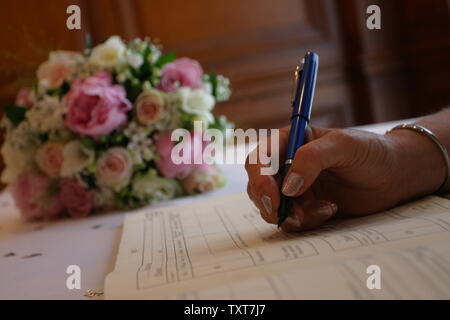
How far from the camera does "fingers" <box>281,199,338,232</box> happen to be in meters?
0.49

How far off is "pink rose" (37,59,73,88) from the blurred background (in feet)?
3.35

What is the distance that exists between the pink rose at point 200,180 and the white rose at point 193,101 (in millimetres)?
112

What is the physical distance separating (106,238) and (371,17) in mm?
1764

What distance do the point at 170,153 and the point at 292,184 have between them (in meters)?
0.48

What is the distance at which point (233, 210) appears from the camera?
26.8 inches

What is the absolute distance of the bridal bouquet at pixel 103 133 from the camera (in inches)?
35.3

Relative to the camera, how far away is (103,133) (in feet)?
2.93

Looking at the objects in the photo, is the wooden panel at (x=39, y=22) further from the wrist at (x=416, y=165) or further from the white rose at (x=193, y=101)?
the wrist at (x=416, y=165)

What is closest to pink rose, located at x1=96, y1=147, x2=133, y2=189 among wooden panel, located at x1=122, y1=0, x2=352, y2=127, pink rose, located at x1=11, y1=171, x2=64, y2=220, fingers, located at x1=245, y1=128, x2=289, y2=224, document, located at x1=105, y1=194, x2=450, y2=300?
pink rose, located at x1=11, y1=171, x2=64, y2=220

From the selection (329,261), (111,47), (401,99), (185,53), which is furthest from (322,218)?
(401,99)

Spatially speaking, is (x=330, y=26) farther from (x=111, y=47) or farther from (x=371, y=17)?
(x=111, y=47)

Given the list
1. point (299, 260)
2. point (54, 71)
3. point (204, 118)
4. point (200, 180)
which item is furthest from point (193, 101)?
point (299, 260)

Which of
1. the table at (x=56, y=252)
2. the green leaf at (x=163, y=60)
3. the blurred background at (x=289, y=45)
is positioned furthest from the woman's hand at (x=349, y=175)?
the blurred background at (x=289, y=45)

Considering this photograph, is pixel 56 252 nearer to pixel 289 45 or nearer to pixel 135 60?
pixel 135 60
